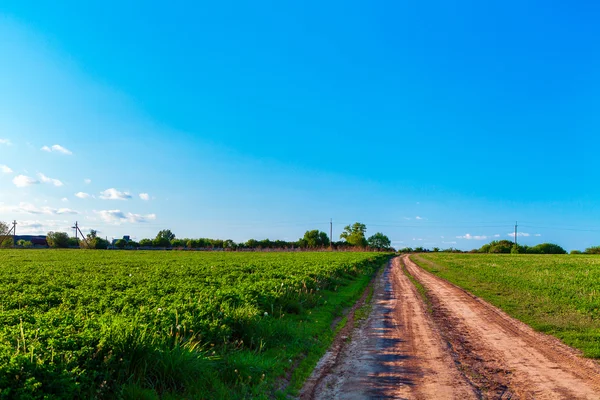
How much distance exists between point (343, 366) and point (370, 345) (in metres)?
1.80

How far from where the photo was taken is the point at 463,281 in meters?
24.2

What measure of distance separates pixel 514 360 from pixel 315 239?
119790 millimetres

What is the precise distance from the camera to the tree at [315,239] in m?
125

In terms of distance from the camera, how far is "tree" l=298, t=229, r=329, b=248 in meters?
125

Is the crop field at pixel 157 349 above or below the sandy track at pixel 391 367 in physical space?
above

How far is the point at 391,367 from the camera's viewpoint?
310 inches

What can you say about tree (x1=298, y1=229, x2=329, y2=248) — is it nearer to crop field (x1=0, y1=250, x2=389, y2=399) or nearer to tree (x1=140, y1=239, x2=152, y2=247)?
tree (x1=140, y1=239, x2=152, y2=247)

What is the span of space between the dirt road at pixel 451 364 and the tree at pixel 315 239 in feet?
368

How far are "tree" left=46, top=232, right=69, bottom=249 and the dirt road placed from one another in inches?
4768

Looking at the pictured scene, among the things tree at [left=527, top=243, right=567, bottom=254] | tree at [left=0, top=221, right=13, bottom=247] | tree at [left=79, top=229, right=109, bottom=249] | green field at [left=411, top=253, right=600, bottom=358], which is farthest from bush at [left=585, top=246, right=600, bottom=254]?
tree at [left=0, top=221, right=13, bottom=247]

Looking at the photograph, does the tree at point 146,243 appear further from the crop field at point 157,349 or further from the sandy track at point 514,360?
the sandy track at point 514,360

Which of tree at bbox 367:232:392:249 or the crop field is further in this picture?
tree at bbox 367:232:392:249

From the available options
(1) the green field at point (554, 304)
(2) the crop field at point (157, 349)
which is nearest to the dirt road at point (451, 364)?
(1) the green field at point (554, 304)

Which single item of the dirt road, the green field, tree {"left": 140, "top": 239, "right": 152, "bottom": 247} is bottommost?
tree {"left": 140, "top": 239, "right": 152, "bottom": 247}
